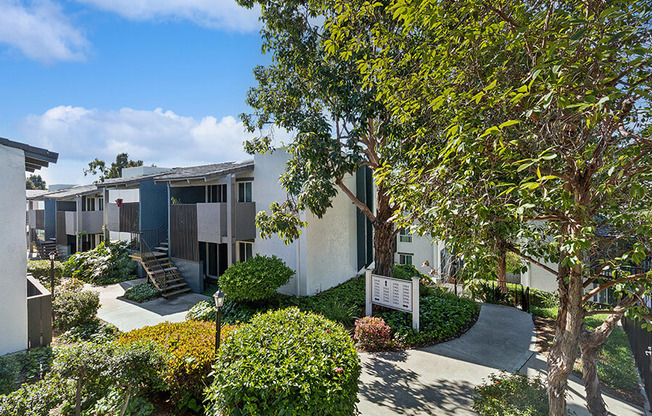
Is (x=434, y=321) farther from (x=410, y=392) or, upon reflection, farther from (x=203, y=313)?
(x=203, y=313)

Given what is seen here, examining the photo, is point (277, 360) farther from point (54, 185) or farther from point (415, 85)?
point (54, 185)

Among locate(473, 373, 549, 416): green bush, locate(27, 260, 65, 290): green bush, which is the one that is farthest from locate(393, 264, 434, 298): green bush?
locate(27, 260, 65, 290): green bush

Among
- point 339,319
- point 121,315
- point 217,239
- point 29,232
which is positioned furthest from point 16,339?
point 29,232

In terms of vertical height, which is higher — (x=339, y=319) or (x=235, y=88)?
(x=235, y=88)

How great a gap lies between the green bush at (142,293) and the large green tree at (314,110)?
6588 millimetres

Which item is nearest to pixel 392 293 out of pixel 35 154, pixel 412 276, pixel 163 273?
pixel 412 276

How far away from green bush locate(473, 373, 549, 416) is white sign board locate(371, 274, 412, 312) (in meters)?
3.54

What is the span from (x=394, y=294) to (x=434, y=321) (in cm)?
139

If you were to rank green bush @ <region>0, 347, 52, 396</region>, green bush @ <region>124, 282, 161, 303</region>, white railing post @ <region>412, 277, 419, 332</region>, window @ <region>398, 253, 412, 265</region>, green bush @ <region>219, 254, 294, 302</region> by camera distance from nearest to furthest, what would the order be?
green bush @ <region>0, 347, 52, 396</region>, white railing post @ <region>412, 277, 419, 332</region>, green bush @ <region>219, 254, 294, 302</region>, green bush @ <region>124, 282, 161, 303</region>, window @ <region>398, 253, 412, 265</region>

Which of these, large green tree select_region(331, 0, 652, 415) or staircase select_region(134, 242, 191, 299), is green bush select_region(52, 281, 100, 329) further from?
large green tree select_region(331, 0, 652, 415)

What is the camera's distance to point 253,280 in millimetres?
9492

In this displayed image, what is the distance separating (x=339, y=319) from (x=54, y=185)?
143 feet

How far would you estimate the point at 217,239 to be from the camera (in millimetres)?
11555

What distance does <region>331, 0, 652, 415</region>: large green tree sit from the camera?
2.75m
